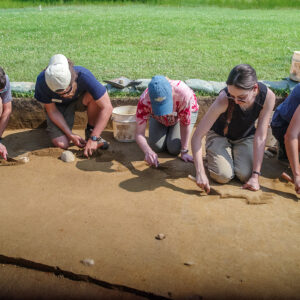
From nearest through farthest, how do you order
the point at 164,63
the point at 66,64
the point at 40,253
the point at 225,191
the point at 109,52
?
the point at 40,253 → the point at 225,191 → the point at 66,64 → the point at 164,63 → the point at 109,52

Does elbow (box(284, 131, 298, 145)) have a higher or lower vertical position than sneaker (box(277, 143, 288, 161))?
higher

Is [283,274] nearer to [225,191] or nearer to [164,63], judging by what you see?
[225,191]

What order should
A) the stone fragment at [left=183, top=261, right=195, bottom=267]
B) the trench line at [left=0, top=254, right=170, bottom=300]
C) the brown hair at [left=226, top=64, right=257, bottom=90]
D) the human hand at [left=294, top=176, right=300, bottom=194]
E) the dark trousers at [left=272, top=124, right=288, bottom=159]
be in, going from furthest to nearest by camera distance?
1. the dark trousers at [left=272, top=124, right=288, bottom=159]
2. the human hand at [left=294, top=176, right=300, bottom=194]
3. the brown hair at [left=226, top=64, right=257, bottom=90]
4. the stone fragment at [left=183, top=261, right=195, bottom=267]
5. the trench line at [left=0, top=254, right=170, bottom=300]

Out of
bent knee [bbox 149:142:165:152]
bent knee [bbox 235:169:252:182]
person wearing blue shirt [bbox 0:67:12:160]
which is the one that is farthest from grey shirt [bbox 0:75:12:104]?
bent knee [bbox 235:169:252:182]

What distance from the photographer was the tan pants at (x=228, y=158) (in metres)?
2.98

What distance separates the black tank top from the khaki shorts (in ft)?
4.55

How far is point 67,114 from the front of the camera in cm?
378

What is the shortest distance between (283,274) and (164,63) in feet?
12.9

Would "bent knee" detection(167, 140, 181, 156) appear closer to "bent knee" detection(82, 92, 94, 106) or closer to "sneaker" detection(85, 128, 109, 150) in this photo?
"sneaker" detection(85, 128, 109, 150)

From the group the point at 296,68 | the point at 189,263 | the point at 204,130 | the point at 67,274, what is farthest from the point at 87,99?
the point at 296,68

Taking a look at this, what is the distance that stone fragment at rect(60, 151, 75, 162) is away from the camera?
337cm

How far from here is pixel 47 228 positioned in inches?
93.4

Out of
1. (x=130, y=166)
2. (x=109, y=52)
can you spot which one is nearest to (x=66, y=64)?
(x=130, y=166)

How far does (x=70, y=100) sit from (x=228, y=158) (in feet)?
5.33
